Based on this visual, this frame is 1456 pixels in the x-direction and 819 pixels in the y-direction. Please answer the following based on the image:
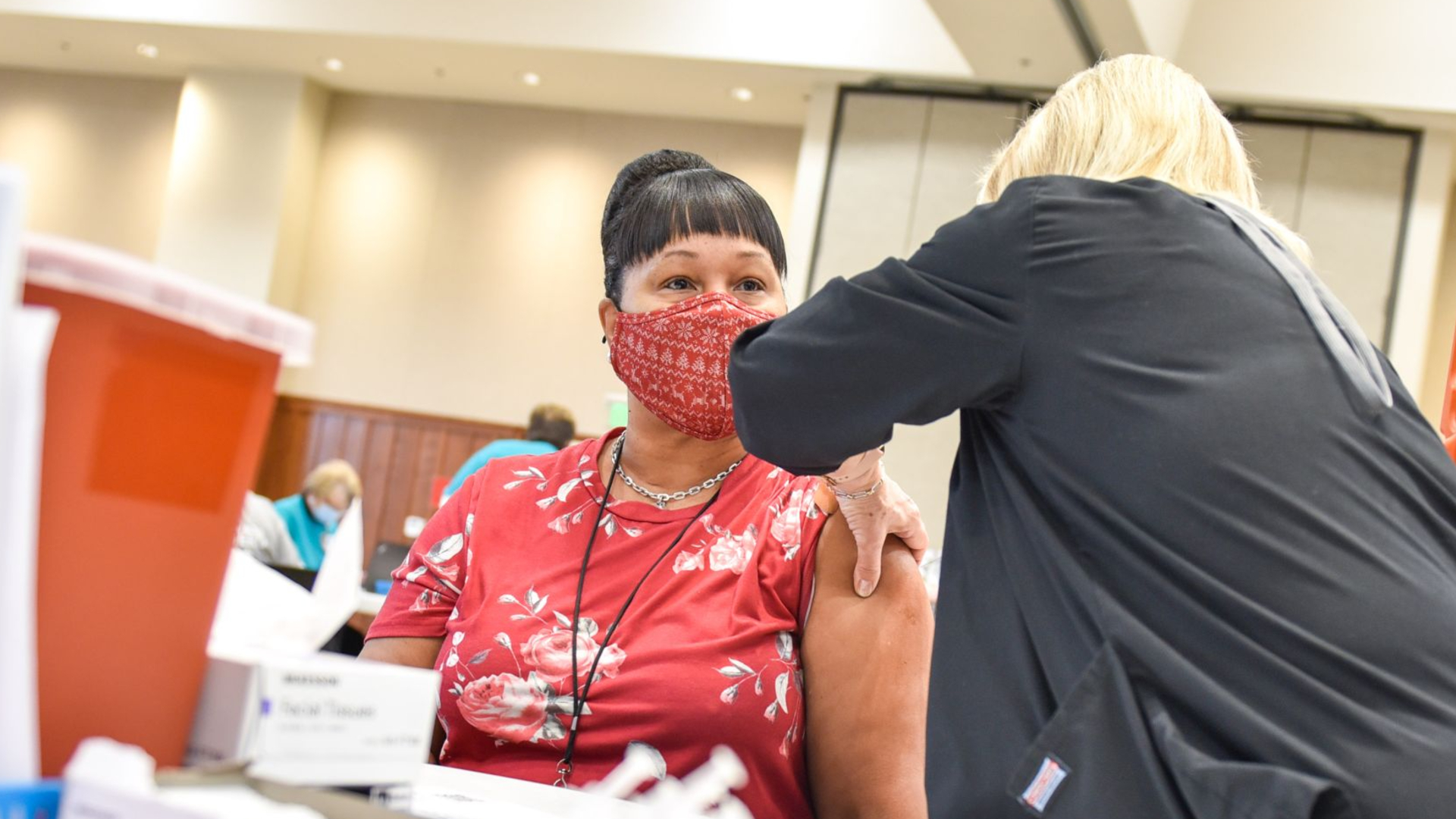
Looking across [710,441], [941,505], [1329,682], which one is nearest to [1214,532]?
[1329,682]

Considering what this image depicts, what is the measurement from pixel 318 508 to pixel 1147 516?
617cm

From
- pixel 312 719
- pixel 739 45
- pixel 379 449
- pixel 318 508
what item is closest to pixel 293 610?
pixel 312 719

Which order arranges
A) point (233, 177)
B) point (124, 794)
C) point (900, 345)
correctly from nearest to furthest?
point (124, 794)
point (900, 345)
point (233, 177)

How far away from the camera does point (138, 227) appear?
32.4ft

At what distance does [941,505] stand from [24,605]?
7116 mm

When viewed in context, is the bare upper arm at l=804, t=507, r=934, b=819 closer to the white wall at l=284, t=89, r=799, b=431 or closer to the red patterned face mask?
the red patterned face mask

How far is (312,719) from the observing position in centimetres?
71

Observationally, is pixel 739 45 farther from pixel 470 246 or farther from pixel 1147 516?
pixel 1147 516

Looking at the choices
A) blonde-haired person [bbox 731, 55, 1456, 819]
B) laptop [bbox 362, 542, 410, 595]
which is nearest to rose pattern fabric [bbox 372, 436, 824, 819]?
blonde-haired person [bbox 731, 55, 1456, 819]

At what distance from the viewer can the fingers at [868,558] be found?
57.6 inches

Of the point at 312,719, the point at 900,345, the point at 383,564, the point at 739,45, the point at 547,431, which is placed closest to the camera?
the point at 312,719

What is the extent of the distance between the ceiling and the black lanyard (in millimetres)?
5318

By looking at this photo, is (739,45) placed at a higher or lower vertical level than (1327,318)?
higher

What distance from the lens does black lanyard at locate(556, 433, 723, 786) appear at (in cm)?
143
